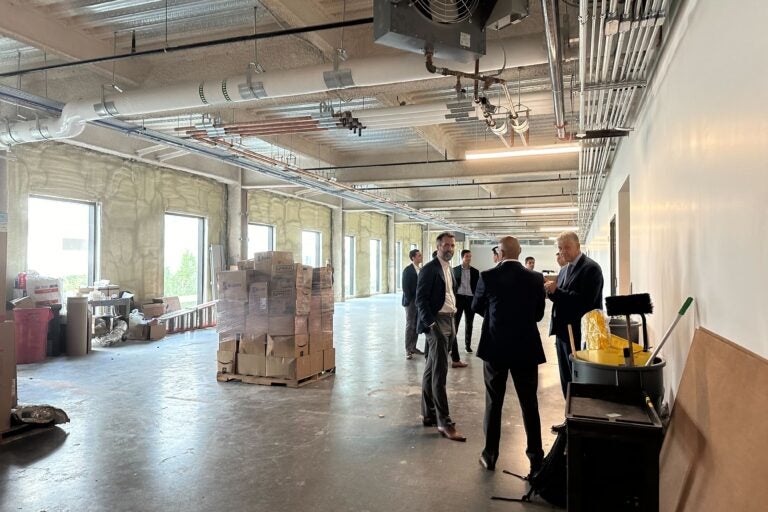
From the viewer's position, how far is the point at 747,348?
5.32 ft

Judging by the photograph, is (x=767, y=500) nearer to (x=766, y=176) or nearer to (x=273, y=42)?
(x=766, y=176)

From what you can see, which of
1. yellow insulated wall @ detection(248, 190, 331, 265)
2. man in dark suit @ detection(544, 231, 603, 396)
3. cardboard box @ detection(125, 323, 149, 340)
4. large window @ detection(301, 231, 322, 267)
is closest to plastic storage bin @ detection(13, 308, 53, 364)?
cardboard box @ detection(125, 323, 149, 340)

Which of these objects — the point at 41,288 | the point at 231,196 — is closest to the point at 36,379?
the point at 41,288

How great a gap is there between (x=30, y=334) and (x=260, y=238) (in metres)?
6.44

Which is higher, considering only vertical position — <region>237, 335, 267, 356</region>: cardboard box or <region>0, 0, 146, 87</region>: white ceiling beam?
<region>0, 0, 146, 87</region>: white ceiling beam

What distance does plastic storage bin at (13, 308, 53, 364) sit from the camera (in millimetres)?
6270

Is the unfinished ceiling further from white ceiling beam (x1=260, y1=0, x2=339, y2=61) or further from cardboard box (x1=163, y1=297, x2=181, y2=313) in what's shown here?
cardboard box (x1=163, y1=297, x2=181, y2=313)

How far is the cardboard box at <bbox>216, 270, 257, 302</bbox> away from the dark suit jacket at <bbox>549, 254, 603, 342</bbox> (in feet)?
10.3

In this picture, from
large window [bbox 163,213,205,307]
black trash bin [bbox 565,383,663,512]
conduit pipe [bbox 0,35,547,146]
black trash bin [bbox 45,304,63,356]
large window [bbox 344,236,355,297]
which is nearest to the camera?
black trash bin [bbox 565,383,663,512]

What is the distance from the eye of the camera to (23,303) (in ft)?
21.4

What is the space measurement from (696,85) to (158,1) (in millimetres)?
3746

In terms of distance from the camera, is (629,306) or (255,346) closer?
(629,306)

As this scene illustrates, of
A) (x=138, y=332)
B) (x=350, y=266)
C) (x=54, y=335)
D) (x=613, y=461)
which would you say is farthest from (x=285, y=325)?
(x=350, y=266)

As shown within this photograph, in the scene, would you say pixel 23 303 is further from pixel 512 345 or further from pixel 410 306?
pixel 512 345
